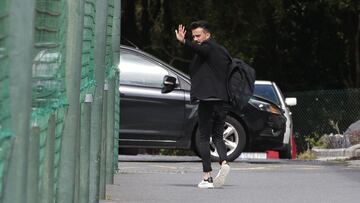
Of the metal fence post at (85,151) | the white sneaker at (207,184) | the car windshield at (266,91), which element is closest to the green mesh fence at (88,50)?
the metal fence post at (85,151)

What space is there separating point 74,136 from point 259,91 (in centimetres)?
1523

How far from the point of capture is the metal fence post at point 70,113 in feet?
21.4

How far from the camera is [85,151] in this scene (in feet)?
26.2

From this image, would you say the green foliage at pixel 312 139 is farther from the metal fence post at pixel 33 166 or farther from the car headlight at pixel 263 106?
the metal fence post at pixel 33 166

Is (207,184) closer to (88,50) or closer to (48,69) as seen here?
(88,50)

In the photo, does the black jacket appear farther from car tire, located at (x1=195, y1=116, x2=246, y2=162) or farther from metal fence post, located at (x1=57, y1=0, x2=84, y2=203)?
metal fence post, located at (x1=57, y1=0, x2=84, y2=203)

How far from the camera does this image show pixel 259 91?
21734mm

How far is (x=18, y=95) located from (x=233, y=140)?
545 inches

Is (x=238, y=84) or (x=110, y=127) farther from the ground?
(x=238, y=84)

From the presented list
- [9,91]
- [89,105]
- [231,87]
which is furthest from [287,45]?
[9,91]

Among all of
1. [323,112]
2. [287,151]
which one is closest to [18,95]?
[287,151]

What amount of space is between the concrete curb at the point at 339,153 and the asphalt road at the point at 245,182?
Answer: 1.40 meters

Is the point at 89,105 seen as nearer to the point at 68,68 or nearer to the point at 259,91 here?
the point at 68,68

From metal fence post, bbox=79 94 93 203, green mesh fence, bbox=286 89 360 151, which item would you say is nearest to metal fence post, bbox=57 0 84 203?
metal fence post, bbox=79 94 93 203
